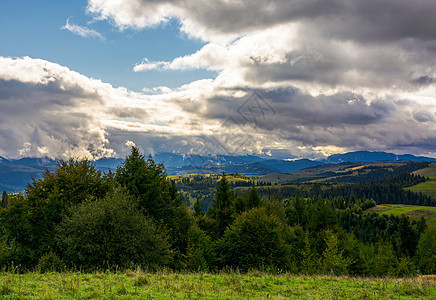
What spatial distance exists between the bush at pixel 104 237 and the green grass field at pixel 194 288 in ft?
24.2

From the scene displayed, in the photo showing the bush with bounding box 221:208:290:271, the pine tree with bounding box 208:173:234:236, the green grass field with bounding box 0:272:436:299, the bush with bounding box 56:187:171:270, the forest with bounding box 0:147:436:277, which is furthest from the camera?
the pine tree with bounding box 208:173:234:236

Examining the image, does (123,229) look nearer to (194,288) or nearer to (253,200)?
(194,288)

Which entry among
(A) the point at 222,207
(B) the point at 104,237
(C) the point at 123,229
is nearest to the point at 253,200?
(A) the point at 222,207

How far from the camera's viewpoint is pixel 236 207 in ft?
208

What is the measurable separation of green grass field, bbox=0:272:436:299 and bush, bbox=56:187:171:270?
24.2 feet

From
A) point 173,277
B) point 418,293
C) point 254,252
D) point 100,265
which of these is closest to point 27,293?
point 173,277

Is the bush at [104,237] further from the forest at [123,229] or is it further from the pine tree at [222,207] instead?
the pine tree at [222,207]

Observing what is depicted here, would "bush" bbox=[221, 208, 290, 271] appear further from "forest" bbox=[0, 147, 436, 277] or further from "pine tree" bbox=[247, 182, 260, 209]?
"pine tree" bbox=[247, 182, 260, 209]

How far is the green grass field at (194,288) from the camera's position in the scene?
12.5 meters

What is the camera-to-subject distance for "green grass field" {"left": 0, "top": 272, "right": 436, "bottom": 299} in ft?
41.1

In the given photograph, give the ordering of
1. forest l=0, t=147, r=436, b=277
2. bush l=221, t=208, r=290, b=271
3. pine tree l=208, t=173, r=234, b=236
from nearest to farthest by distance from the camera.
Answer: forest l=0, t=147, r=436, b=277 < bush l=221, t=208, r=290, b=271 < pine tree l=208, t=173, r=234, b=236

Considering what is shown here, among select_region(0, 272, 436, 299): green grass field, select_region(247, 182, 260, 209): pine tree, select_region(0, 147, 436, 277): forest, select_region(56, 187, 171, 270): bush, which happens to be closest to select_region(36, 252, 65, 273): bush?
select_region(0, 147, 436, 277): forest

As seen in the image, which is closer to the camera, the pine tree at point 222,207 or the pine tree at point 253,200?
the pine tree at point 222,207

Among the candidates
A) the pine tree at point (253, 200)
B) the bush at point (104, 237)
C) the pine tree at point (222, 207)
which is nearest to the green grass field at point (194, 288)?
the bush at point (104, 237)
